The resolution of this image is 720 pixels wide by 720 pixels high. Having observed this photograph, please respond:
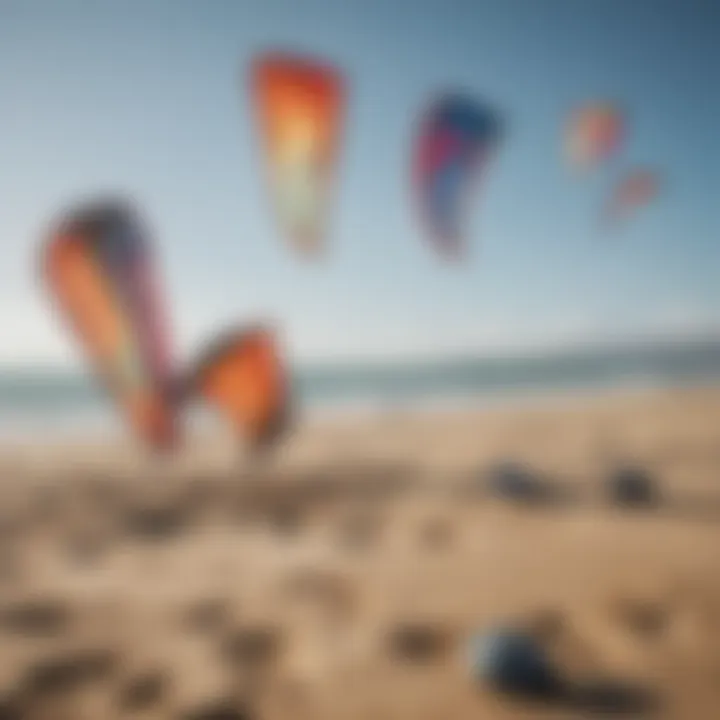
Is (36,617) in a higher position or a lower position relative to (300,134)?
lower

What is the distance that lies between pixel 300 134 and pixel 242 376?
2.03ft

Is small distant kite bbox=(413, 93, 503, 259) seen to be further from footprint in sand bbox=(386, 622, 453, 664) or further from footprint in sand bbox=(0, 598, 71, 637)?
footprint in sand bbox=(0, 598, 71, 637)

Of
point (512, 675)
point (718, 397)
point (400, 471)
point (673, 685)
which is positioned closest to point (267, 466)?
point (400, 471)

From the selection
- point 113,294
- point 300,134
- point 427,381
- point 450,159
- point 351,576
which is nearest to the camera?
point 351,576

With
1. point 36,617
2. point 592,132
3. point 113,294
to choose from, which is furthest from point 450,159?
point 36,617

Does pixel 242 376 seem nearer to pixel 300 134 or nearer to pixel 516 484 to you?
pixel 300 134

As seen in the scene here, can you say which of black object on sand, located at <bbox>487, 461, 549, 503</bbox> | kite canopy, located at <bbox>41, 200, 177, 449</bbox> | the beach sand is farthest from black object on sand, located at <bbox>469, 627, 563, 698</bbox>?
kite canopy, located at <bbox>41, 200, 177, 449</bbox>

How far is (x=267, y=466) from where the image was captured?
2.06m

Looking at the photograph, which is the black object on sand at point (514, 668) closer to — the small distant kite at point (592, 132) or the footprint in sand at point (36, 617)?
the footprint in sand at point (36, 617)

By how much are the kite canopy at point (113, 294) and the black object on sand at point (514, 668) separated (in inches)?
38.9

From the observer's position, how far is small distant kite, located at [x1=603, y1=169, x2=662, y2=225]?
214cm

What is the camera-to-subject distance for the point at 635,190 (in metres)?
2.16

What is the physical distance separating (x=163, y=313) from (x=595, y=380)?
2973 millimetres

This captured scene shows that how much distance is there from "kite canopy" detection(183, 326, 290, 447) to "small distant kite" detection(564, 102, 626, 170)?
94 centimetres
